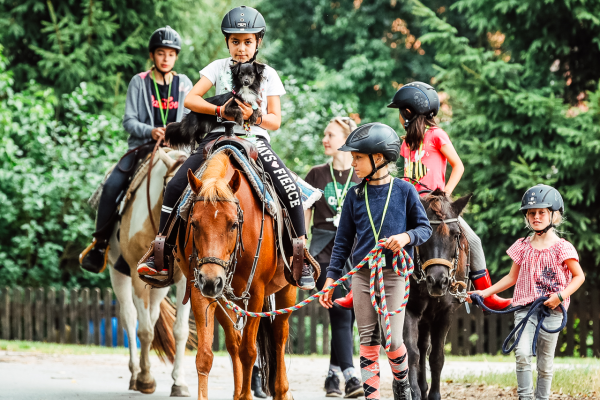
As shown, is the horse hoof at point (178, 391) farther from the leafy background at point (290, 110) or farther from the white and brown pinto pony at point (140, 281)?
the leafy background at point (290, 110)

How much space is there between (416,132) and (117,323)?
10.4 m

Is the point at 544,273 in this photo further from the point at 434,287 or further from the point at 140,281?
the point at 140,281

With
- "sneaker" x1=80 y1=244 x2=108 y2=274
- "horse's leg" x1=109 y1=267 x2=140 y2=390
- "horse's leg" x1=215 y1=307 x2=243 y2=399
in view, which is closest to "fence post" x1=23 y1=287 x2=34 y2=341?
"sneaker" x1=80 y1=244 x2=108 y2=274

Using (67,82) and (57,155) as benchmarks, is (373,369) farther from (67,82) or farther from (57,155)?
(67,82)

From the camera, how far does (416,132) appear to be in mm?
6609

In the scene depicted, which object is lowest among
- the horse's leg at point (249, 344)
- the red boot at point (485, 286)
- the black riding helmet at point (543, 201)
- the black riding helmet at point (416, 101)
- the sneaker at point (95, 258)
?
the horse's leg at point (249, 344)

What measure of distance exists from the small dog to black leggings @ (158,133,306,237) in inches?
7.8

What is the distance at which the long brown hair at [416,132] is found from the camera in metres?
6.61

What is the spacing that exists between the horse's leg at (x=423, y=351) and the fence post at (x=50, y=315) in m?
10.5

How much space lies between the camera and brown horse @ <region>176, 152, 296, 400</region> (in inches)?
201

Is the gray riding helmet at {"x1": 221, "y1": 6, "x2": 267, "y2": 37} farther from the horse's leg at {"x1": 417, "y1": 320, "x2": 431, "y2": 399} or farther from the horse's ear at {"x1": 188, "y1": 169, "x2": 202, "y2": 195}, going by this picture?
the horse's leg at {"x1": 417, "y1": 320, "x2": 431, "y2": 399}

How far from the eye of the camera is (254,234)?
5770 millimetres

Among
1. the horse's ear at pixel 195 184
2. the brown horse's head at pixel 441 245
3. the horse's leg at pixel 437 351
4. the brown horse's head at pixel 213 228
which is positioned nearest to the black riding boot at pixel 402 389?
the brown horse's head at pixel 441 245

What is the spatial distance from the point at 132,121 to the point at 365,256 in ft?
12.9
